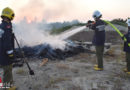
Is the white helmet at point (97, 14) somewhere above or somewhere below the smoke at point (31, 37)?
above

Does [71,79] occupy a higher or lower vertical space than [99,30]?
lower

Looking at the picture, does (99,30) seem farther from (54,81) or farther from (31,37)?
(31,37)

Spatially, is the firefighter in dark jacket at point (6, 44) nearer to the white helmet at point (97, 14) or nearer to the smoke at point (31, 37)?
the white helmet at point (97, 14)

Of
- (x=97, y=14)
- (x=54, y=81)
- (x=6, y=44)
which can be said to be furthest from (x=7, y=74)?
(x=97, y=14)

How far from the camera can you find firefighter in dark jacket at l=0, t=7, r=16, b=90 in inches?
154

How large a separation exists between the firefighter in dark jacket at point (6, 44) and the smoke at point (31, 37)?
15.2 ft

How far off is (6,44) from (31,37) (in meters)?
6.19

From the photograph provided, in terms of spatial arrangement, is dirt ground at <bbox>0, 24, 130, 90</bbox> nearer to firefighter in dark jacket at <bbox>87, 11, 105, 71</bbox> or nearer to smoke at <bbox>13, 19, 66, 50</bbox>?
firefighter in dark jacket at <bbox>87, 11, 105, 71</bbox>

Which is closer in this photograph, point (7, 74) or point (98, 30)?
point (7, 74)

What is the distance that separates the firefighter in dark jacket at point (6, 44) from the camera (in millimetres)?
3920

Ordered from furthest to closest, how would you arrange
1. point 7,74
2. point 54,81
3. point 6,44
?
point 54,81 < point 7,74 < point 6,44

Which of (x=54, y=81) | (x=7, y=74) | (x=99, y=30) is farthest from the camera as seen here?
(x=99, y=30)

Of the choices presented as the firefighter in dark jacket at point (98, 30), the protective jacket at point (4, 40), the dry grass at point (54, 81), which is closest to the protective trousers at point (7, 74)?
the protective jacket at point (4, 40)

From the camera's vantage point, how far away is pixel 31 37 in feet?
33.0
